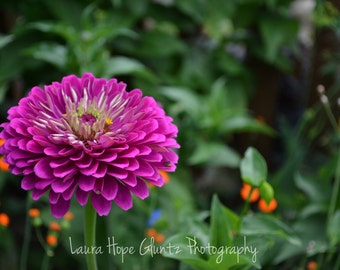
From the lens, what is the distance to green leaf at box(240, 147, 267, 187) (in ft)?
2.11

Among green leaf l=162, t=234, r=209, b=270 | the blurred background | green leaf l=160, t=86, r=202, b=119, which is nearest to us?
green leaf l=162, t=234, r=209, b=270

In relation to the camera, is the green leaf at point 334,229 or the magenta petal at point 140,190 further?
the green leaf at point 334,229

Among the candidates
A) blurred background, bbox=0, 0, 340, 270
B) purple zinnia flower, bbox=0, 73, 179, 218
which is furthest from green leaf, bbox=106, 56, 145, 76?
purple zinnia flower, bbox=0, 73, 179, 218

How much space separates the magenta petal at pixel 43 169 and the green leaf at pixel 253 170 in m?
0.26

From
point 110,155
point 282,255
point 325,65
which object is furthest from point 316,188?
point 110,155

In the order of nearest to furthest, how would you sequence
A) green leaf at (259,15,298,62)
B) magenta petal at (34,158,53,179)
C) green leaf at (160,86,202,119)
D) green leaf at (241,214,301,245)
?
magenta petal at (34,158,53,179)
green leaf at (241,214,301,245)
green leaf at (160,86,202,119)
green leaf at (259,15,298,62)

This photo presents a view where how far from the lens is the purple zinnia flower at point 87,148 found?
471mm

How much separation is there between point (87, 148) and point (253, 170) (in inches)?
10.0

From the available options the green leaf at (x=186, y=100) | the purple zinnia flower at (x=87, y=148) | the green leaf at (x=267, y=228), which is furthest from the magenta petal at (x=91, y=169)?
the green leaf at (x=186, y=100)

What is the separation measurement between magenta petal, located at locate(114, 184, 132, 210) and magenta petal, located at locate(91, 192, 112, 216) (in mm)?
10

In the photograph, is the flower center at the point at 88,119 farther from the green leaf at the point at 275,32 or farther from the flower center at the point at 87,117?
the green leaf at the point at 275,32

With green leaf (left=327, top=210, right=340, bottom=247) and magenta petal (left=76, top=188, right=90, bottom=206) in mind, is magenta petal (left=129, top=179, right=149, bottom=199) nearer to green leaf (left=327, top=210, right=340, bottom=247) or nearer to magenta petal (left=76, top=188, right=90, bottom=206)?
magenta petal (left=76, top=188, right=90, bottom=206)

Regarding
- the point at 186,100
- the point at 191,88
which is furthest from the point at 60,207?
the point at 191,88

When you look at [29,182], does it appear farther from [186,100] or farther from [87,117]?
[186,100]
